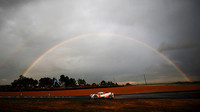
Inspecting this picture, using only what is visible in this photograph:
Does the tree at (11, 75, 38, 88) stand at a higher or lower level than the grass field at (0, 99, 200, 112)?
higher

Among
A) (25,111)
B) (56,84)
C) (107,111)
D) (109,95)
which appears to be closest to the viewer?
(107,111)

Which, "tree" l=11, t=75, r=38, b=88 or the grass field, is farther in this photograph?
"tree" l=11, t=75, r=38, b=88

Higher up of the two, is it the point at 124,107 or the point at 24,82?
the point at 24,82

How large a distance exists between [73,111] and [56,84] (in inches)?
5187

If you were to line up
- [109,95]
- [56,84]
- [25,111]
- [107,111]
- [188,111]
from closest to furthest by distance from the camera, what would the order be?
[188,111] → [107,111] → [25,111] → [109,95] → [56,84]

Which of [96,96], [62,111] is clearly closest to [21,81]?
[96,96]

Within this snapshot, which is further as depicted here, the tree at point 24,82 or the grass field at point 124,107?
the tree at point 24,82

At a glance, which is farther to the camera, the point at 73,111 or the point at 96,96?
the point at 96,96

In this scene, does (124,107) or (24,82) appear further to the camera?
(24,82)

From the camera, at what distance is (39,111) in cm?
1341

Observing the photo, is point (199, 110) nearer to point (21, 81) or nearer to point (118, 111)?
point (118, 111)

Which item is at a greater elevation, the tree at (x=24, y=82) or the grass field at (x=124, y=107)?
the tree at (x=24, y=82)

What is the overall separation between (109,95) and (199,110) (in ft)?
57.2

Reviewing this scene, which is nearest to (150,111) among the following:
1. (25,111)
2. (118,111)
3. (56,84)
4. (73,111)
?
(118,111)
